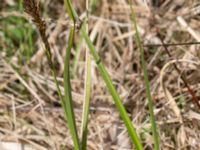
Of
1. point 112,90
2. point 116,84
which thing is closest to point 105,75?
point 112,90

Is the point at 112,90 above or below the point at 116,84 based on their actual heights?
below

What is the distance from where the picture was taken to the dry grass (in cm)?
150

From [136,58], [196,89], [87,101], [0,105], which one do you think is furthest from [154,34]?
[87,101]

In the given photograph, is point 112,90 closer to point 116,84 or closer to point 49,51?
point 49,51

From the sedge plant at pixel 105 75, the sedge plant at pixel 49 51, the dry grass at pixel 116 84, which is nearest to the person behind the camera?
the sedge plant at pixel 49 51

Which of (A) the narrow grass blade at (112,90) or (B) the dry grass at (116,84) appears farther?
(B) the dry grass at (116,84)

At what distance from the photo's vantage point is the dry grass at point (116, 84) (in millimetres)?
1496

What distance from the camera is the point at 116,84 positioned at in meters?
1.76

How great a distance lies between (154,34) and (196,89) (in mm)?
466

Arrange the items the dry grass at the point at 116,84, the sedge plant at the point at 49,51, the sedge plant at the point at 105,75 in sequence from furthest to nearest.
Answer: the dry grass at the point at 116,84 → the sedge plant at the point at 105,75 → the sedge plant at the point at 49,51

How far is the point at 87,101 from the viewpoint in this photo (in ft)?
3.57

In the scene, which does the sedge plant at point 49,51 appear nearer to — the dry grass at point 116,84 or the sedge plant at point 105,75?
the sedge plant at point 105,75

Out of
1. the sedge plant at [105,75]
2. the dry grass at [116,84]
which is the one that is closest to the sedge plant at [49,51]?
the sedge plant at [105,75]

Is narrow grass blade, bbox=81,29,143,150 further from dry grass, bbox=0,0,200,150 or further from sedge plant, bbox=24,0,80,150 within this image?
dry grass, bbox=0,0,200,150
